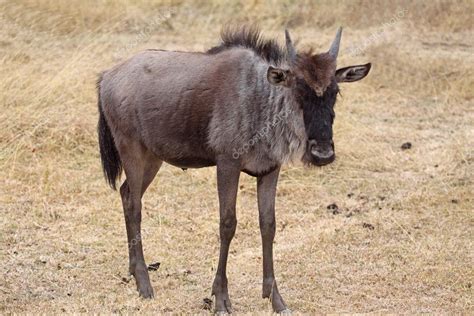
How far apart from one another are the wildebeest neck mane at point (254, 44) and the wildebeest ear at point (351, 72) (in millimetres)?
501

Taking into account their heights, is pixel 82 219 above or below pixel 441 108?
above

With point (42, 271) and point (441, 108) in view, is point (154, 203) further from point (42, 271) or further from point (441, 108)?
point (441, 108)

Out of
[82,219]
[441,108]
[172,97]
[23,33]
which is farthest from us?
[23,33]

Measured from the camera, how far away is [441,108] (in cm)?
1309

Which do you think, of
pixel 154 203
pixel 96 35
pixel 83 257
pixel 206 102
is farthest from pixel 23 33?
A: pixel 206 102

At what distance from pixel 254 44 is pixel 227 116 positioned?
0.69 metres

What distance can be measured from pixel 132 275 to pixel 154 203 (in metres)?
1.99

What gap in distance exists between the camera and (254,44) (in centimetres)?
696

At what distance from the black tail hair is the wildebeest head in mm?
1939

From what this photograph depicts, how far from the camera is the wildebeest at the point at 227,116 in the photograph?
6.37 m

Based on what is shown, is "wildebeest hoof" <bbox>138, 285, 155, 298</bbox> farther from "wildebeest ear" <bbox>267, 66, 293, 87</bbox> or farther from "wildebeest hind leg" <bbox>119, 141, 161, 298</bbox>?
"wildebeest ear" <bbox>267, 66, 293, 87</bbox>

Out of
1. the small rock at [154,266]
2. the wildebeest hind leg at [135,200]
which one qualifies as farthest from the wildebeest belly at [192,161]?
the small rock at [154,266]

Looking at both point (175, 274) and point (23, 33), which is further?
point (23, 33)

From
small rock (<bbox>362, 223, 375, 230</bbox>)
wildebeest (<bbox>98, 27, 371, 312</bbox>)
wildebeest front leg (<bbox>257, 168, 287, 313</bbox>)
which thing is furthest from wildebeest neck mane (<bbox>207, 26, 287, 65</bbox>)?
small rock (<bbox>362, 223, 375, 230</bbox>)
